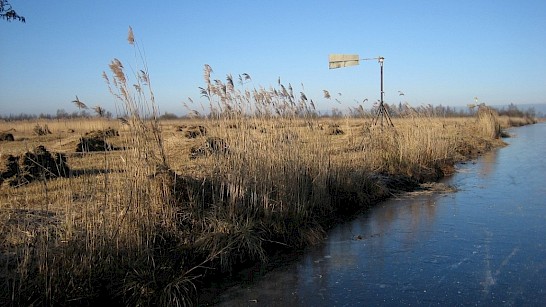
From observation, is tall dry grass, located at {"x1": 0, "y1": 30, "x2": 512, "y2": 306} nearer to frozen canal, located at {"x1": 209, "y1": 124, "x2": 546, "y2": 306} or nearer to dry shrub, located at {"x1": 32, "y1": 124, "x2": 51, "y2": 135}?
frozen canal, located at {"x1": 209, "y1": 124, "x2": 546, "y2": 306}

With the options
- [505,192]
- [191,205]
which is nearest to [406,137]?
[505,192]

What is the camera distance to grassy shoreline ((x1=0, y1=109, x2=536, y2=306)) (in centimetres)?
405

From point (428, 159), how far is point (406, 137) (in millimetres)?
1161

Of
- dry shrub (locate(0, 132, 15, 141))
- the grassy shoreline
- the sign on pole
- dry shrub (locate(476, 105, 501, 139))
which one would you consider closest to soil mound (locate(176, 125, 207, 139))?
the grassy shoreline

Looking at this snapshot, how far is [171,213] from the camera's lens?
16.7ft

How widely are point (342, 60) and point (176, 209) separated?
26.5 feet

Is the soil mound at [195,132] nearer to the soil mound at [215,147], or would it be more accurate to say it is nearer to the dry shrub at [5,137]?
the soil mound at [215,147]

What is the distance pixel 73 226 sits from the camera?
4.30 metres

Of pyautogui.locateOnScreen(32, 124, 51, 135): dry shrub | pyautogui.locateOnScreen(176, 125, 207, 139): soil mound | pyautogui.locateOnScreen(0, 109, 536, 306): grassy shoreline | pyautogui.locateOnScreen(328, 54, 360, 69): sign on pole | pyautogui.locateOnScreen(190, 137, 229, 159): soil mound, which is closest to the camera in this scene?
pyautogui.locateOnScreen(0, 109, 536, 306): grassy shoreline

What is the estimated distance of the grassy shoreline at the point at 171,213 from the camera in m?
4.05

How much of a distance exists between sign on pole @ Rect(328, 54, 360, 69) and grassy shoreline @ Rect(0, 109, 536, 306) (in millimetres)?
4113

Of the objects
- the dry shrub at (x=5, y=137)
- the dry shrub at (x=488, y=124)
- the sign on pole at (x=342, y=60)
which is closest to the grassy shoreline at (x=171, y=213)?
the sign on pole at (x=342, y=60)

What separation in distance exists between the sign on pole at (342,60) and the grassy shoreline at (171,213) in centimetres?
411

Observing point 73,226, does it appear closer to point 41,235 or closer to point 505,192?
point 41,235
